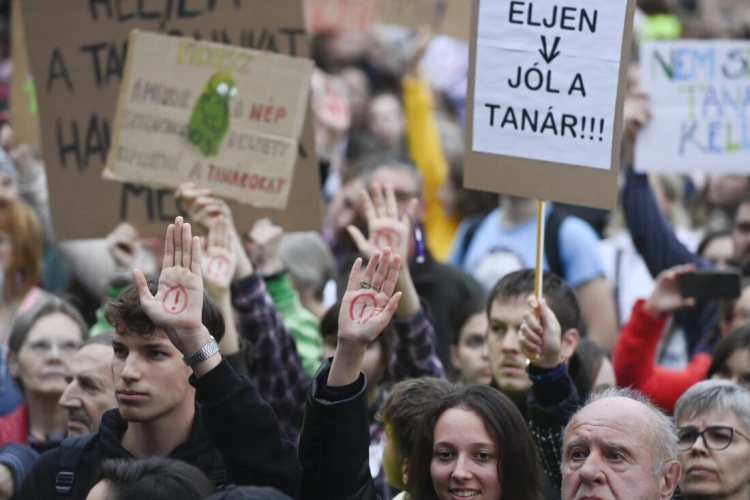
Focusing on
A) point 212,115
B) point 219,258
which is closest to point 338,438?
point 219,258

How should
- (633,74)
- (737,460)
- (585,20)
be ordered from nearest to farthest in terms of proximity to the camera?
(737,460) < (585,20) < (633,74)

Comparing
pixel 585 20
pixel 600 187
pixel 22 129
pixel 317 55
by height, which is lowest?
pixel 317 55

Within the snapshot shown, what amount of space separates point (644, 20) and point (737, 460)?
26.3 feet

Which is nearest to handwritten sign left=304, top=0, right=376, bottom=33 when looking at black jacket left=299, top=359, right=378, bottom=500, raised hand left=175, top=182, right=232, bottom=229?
raised hand left=175, top=182, right=232, bottom=229

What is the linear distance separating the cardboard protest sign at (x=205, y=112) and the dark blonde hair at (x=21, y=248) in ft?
4.72

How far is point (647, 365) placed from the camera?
567 centimetres

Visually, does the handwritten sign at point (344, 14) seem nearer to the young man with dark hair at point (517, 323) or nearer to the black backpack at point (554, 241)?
the black backpack at point (554, 241)

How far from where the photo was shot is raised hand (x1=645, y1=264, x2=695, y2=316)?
5633 mm

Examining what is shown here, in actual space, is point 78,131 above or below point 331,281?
above

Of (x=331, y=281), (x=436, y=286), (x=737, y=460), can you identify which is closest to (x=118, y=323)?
(x=737, y=460)

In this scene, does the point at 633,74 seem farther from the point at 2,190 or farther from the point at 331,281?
the point at 2,190

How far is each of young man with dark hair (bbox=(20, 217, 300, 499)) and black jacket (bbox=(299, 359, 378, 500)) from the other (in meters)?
0.08

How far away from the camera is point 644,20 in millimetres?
11812

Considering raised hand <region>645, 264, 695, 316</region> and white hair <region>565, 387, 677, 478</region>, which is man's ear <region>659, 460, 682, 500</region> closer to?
white hair <region>565, 387, 677, 478</region>
